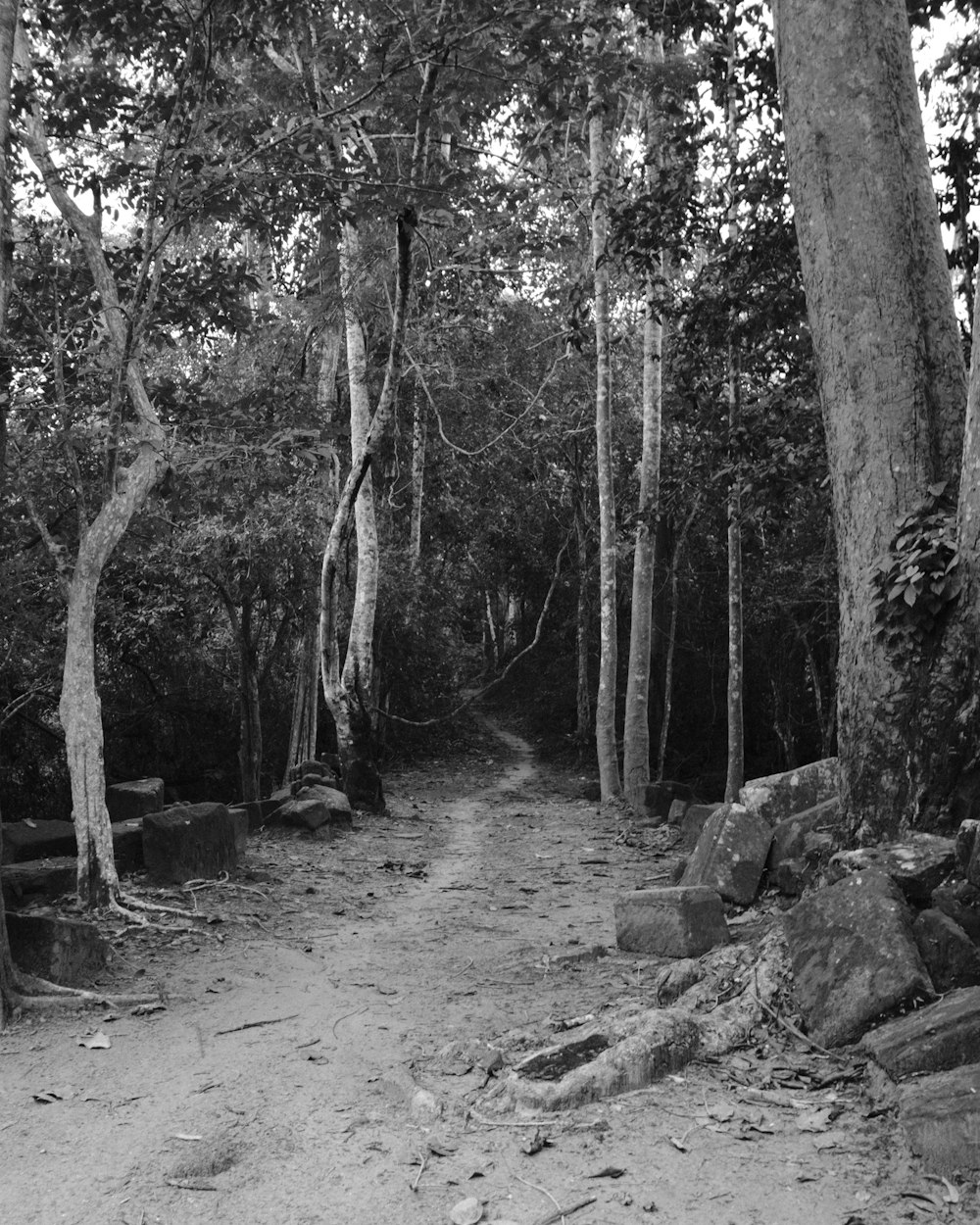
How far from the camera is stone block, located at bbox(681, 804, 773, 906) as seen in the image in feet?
20.2

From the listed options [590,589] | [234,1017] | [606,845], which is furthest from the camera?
[590,589]

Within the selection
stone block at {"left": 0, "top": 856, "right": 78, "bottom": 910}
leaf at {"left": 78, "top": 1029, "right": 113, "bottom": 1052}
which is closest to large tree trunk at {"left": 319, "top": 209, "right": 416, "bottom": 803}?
stone block at {"left": 0, "top": 856, "right": 78, "bottom": 910}

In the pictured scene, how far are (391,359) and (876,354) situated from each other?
7605 millimetres

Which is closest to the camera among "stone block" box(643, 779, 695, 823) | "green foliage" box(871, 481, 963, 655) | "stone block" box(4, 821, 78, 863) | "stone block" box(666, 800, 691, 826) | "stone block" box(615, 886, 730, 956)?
"green foliage" box(871, 481, 963, 655)

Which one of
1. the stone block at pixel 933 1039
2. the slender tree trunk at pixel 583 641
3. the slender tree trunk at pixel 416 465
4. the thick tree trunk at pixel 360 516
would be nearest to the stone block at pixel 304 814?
the thick tree trunk at pixel 360 516

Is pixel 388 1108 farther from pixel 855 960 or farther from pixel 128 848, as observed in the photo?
pixel 128 848

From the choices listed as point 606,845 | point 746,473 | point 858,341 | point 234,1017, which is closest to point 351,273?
point 746,473

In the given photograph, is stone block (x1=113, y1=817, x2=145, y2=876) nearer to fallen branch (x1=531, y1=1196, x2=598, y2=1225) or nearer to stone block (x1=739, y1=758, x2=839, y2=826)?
stone block (x1=739, y1=758, x2=839, y2=826)

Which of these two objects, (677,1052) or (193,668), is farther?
(193,668)

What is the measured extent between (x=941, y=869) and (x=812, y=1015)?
2.81ft

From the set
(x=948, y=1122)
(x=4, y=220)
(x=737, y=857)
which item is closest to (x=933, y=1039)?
(x=948, y=1122)

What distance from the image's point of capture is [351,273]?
→ 14.0 metres

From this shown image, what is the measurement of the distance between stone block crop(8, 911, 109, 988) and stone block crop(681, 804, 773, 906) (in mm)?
3725

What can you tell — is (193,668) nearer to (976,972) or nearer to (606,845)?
(606,845)
